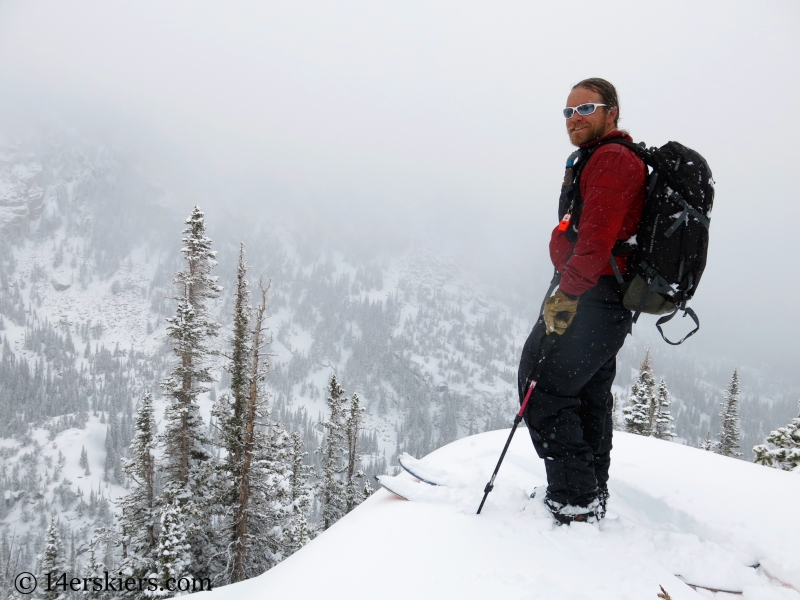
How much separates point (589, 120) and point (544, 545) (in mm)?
3000

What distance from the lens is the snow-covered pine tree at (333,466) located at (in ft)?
78.6

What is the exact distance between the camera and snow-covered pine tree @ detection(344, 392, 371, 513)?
77.2 ft

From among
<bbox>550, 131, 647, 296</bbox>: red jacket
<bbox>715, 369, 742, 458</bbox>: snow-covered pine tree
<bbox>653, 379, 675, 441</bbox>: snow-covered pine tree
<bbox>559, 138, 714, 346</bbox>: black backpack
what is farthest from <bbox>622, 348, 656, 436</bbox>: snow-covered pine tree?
<bbox>550, 131, 647, 296</bbox>: red jacket

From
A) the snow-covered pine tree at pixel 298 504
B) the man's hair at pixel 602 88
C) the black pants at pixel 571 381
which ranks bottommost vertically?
the snow-covered pine tree at pixel 298 504

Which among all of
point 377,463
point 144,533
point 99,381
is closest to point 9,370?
point 99,381

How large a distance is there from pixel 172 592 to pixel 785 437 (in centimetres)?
1770

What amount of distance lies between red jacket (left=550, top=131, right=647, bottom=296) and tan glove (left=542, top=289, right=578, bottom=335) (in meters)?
0.12

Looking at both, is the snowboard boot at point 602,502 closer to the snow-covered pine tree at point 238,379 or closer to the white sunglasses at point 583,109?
the white sunglasses at point 583,109

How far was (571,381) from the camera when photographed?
3064 mm

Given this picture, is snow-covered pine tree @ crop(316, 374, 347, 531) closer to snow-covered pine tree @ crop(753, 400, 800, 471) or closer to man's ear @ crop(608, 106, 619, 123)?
snow-covered pine tree @ crop(753, 400, 800, 471)

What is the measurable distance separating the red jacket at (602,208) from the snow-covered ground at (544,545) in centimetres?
168

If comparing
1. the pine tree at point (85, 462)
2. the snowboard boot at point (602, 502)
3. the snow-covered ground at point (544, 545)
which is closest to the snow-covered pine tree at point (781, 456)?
the snow-covered ground at point (544, 545)

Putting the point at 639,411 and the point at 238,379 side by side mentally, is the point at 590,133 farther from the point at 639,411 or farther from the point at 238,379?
the point at 639,411

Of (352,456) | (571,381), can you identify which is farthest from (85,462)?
(571,381)
